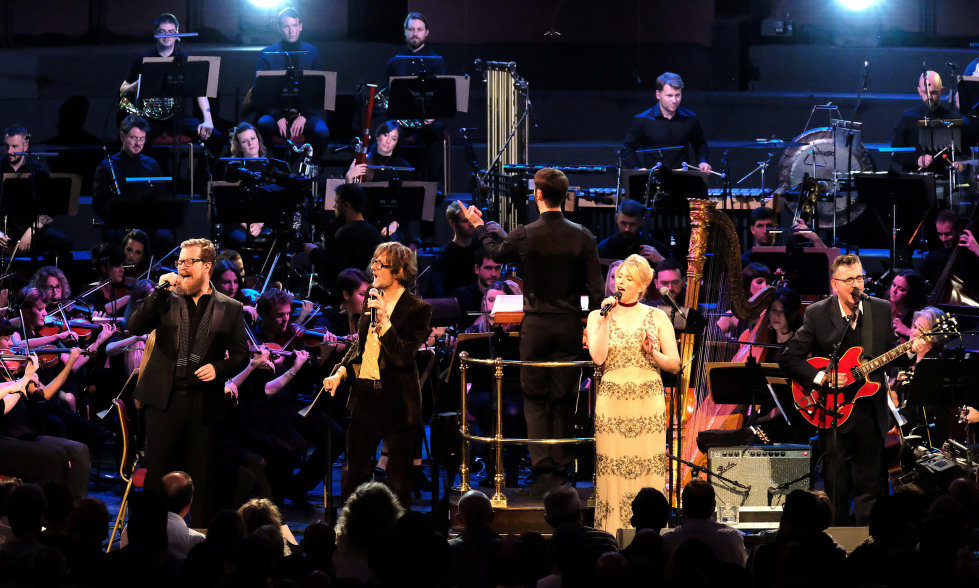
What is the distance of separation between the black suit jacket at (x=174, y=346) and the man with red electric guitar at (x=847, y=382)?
325 centimetres

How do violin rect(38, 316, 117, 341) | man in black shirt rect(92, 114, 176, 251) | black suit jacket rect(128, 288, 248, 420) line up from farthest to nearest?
man in black shirt rect(92, 114, 176, 251), violin rect(38, 316, 117, 341), black suit jacket rect(128, 288, 248, 420)

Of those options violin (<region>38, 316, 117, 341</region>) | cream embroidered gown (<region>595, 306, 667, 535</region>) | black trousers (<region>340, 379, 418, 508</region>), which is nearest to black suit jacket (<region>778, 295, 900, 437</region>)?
cream embroidered gown (<region>595, 306, 667, 535</region>)

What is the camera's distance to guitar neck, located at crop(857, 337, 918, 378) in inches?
301

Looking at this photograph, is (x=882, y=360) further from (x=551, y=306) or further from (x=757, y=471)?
(x=551, y=306)

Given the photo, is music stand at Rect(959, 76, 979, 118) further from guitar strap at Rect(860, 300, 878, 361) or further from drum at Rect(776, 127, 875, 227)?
guitar strap at Rect(860, 300, 878, 361)

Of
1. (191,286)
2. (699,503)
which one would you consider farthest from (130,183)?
Result: (699,503)

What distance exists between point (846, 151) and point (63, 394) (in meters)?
8.91

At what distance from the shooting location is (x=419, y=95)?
14.1m

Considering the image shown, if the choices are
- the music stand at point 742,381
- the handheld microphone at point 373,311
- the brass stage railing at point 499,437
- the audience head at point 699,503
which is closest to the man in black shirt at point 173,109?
the handheld microphone at point 373,311

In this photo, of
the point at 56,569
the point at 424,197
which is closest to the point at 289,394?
the point at 424,197

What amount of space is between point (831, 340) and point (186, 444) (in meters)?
3.81

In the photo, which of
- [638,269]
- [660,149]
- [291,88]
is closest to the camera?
[638,269]

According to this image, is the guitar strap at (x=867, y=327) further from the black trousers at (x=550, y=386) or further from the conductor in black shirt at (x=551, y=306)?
the black trousers at (x=550, y=386)

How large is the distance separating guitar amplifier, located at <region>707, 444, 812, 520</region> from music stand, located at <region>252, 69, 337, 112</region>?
8.01 metres
